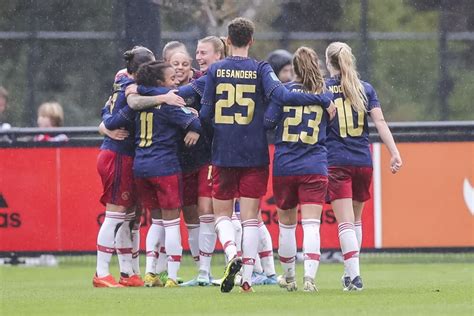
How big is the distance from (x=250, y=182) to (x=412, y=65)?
6.31m

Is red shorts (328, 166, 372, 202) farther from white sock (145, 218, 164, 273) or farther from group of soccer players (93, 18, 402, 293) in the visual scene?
white sock (145, 218, 164, 273)

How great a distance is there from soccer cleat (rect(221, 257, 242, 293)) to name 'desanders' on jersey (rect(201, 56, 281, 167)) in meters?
0.75

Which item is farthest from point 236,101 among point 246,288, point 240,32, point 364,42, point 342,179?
point 364,42

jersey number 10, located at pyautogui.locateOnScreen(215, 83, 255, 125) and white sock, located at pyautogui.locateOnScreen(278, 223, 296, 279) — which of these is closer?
jersey number 10, located at pyautogui.locateOnScreen(215, 83, 255, 125)

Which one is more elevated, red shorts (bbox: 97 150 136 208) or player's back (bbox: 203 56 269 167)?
player's back (bbox: 203 56 269 167)

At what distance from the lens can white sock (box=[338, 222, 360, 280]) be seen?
36.9 ft

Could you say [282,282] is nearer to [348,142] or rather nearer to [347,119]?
[348,142]

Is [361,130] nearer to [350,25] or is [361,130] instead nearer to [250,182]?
[250,182]

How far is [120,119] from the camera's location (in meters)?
12.1

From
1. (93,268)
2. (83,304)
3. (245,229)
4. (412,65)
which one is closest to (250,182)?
(245,229)

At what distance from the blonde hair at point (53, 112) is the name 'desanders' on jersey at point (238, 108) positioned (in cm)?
589

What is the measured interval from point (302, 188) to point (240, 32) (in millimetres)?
1180

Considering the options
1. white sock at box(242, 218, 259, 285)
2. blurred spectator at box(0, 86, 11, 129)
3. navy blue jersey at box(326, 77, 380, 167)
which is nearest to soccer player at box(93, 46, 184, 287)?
white sock at box(242, 218, 259, 285)

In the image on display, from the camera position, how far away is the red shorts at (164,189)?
11.8 m
